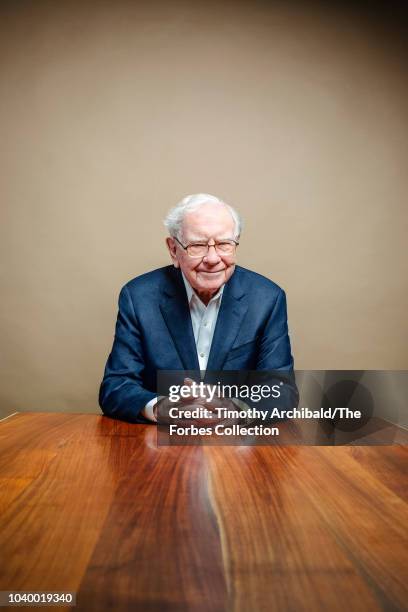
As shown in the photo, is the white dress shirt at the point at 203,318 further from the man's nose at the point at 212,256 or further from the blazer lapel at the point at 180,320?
the man's nose at the point at 212,256

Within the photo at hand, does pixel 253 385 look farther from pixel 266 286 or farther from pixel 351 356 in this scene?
pixel 351 356

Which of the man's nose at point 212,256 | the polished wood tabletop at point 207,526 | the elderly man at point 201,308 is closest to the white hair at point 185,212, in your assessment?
the elderly man at point 201,308

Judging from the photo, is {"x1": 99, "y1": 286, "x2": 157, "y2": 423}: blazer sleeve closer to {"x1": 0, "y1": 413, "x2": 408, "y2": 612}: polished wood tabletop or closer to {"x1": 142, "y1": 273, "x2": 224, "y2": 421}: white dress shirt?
{"x1": 142, "y1": 273, "x2": 224, "y2": 421}: white dress shirt

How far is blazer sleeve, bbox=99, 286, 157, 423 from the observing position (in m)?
1.66

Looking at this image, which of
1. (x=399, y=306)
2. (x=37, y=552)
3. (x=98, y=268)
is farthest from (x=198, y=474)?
(x=399, y=306)

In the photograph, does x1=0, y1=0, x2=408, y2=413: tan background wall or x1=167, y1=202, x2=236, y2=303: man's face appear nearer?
x1=167, y1=202, x2=236, y2=303: man's face

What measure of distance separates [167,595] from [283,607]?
5.1 inches

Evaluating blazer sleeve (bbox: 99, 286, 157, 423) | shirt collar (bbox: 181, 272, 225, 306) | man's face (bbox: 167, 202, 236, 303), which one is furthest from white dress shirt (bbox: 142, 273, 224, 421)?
blazer sleeve (bbox: 99, 286, 157, 423)

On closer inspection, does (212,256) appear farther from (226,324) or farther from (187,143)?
(187,143)

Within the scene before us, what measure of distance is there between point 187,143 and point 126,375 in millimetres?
1507

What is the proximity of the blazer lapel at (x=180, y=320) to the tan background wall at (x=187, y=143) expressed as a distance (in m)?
0.84

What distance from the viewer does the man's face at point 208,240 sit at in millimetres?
1986

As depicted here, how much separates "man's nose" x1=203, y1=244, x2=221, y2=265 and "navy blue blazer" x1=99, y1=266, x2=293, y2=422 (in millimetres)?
184

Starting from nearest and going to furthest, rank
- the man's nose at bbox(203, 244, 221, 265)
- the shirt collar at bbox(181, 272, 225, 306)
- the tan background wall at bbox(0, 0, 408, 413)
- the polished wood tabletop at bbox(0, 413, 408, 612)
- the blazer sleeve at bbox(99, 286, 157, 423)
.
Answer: the polished wood tabletop at bbox(0, 413, 408, 612), the blazer sleeve at bbox(99, 286, 157, 423), the man's nose at bbox(203, 244, 221, 265), the shirt collar at bbox(181, 272, 225, 306), the tan background wall at bbox(0, 0, 408, 413)
